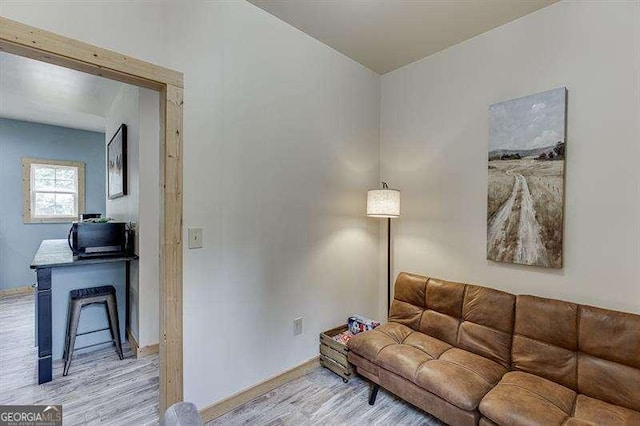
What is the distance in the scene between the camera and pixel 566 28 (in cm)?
200

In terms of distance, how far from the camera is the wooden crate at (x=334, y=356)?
7.75 ft

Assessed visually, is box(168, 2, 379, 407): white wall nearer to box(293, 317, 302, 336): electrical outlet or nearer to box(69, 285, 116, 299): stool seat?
box(293, 317, 302, 336): electrical outlet

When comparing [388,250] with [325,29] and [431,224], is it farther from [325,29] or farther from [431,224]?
[325,29]

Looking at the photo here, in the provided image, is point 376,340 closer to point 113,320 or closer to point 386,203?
point 386,203

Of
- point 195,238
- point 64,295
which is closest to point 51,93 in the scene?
point 64,295

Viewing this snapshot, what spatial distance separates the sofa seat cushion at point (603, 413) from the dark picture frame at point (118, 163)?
4.20 metres

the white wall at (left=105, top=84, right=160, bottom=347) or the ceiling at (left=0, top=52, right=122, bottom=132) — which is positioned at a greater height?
the ceiling at (left=0, top=52, right=122, bottom=132)

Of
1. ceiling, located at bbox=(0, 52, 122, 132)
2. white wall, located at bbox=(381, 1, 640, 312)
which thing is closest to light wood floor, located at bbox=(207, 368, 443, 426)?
white wall, located at bbox=(381, 1, 640, 312)

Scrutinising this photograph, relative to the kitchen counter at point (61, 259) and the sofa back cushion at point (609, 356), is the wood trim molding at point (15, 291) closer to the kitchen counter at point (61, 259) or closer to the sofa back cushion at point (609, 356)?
the kitchen counter at point (61, 259)

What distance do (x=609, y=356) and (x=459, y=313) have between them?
2.67ft

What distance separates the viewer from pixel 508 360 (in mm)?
1948

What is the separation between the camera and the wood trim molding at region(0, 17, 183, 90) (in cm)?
132

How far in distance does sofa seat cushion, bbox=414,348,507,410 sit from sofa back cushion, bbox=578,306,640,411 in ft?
1.40

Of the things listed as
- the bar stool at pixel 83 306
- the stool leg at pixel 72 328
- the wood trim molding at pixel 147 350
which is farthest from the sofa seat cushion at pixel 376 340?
the stool leg at pixel 72 328
